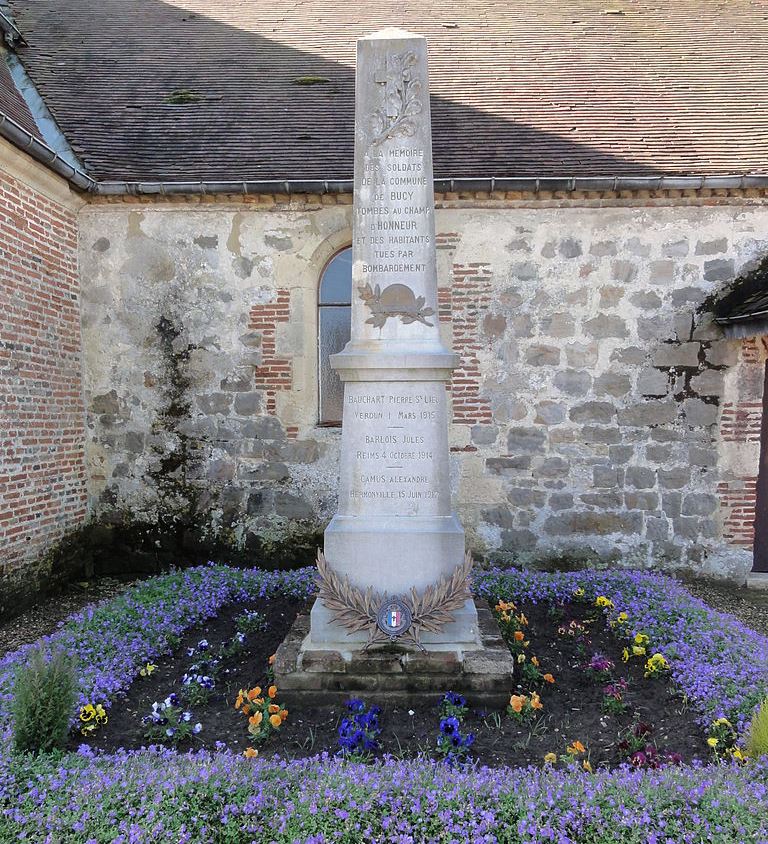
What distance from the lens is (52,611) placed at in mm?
5816

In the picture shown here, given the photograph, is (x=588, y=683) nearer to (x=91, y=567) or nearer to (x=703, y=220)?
(x=703, y=220)

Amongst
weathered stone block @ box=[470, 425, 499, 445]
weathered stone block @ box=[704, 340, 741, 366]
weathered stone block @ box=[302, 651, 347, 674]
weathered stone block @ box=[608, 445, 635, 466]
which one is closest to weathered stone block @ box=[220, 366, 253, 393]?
weathered stone block @ box=[470, 425, 499, 445]

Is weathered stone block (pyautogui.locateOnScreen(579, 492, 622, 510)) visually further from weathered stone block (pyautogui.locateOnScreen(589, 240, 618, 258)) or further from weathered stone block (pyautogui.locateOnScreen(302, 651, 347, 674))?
weathered stone block (pyautogui.locateOnScreen(302, 651, 347, 674))

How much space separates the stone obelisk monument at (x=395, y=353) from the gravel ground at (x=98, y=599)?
3020mm

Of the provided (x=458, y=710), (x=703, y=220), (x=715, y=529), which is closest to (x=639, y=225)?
(x=703, y=220)

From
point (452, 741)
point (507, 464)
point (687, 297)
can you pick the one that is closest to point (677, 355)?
point (687, 297)

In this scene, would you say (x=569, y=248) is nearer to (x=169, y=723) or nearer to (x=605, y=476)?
(x=605, y=476)

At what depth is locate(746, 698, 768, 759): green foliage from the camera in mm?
2738

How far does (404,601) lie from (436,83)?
6.48 meters

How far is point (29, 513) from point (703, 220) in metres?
7.28

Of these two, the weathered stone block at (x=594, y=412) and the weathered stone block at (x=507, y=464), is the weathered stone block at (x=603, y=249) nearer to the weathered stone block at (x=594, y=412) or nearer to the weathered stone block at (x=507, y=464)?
the weathered stone block at (x=594, y=412)

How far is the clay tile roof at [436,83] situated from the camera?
21.3 ft

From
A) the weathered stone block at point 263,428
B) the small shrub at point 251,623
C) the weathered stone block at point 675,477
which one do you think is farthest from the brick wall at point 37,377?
the weathered stone block at point 675,477

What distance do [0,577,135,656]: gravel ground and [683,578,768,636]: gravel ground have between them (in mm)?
5946
